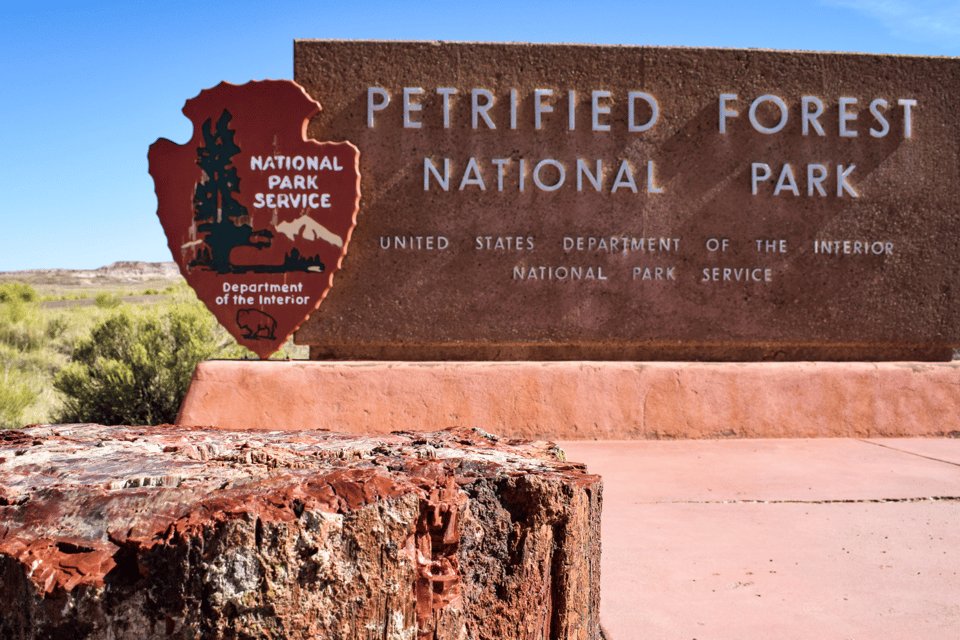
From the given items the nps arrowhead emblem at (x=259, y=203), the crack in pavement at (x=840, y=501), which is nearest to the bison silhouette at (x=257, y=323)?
the nps arrowhead emblem at (x=259, y=203)

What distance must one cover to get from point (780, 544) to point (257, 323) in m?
3.90

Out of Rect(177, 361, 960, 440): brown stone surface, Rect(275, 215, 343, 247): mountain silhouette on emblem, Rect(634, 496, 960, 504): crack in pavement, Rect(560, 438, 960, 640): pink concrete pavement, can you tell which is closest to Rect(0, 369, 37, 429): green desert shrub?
Rect(177, 361, 960, 440): brown stone surface

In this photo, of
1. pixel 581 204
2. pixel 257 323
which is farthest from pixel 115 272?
pixel 581 204

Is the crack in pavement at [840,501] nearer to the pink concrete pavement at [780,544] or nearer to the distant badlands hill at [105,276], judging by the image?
the pink concrete pavement at [780,544]

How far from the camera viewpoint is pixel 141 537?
1.16 meters

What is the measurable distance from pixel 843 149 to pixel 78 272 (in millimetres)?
76507

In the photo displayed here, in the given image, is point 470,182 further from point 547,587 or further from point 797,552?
point 547,587

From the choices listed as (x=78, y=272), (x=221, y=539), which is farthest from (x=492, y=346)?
(x=78, y=272)

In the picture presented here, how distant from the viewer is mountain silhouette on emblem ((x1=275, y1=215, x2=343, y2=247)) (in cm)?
529

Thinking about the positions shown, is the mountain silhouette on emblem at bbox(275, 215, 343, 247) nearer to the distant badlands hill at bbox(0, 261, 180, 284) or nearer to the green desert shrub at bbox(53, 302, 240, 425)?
the green desert shrub at bbox(53, 302, 240, 425)

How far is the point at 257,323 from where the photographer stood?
5355mm

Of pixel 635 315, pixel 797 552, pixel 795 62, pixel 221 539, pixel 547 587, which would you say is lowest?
pixel 797 552

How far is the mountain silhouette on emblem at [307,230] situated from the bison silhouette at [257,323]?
2.06ft

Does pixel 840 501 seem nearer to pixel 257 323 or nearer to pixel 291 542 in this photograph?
pixel 291 542
